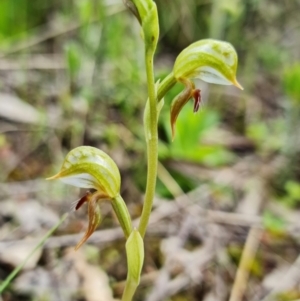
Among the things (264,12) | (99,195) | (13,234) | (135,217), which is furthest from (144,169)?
(264,12)

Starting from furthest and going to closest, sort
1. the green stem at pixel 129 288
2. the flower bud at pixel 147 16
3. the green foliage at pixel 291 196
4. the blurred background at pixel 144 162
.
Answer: the green foliage at pixel 291 196
the blurred background at pixel 144 162
the green stem at pixel 129 288
the flower bud at pixel 147 16

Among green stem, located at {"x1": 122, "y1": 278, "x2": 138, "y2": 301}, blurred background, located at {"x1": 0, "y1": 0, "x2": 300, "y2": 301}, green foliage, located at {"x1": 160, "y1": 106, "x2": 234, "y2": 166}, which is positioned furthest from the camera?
green foliage, located at {"x1": 160, "y1": 106, "x2": 234, "y2": 166}

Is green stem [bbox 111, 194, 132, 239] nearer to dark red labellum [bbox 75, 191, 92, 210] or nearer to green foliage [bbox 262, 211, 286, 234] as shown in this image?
dark red labellum [bbox 75, 191, 92, 210]

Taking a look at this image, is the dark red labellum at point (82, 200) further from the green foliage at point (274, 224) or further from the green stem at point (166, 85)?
the green foliage at point (274, 224)

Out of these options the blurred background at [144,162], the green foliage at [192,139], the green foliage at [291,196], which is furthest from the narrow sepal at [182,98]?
the green foliage at [291,196]

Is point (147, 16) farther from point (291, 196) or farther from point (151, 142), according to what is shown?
point (291, 196)

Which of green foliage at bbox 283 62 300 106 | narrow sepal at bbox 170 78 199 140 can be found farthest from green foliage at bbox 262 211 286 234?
narrow sepal at bbox 170 78 199 140
